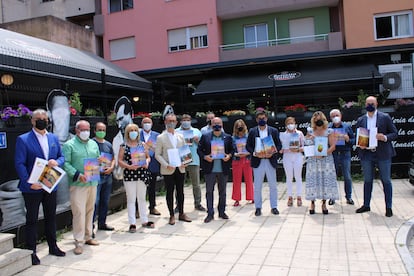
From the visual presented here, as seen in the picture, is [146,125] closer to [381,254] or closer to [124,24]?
[381,254]

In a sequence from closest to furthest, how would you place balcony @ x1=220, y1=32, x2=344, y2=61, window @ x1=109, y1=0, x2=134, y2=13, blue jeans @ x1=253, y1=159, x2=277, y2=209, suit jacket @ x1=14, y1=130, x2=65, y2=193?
1. suit jacket @ x1=14, y1=130, x2=65, y2=193
2. blue jeans @ x1=253, y1=159, x2=277, y2=209
3. balcony @ x1=220, y1=32, x2=344, y2=61
4. window @ x1=109, y1=0, x2=134, y2=13

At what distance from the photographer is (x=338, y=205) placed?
8.12 meters

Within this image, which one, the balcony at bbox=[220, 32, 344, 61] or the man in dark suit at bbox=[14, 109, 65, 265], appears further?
the balcony at bbox=[220, 32, 344, 61]

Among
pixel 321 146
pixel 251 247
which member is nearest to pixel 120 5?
pixel 321 146

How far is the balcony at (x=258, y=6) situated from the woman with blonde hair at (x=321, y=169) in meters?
14.0

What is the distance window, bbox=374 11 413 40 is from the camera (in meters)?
18.4

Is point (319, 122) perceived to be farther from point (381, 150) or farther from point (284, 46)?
point (284, 46)

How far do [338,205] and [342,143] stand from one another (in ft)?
4.48

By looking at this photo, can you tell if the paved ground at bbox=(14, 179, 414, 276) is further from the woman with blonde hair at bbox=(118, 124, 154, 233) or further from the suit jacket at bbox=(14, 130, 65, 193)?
the suit jacket at bbox=(14, 130, 65, 193)

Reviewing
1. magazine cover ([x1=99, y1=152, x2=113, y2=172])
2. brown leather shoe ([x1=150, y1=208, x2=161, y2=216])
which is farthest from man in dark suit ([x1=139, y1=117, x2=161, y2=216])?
magazine cover ([x1=99, y1=152, x2=113, y2=172])

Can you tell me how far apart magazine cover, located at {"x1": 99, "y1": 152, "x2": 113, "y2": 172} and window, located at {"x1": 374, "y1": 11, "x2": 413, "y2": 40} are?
54.7 ft

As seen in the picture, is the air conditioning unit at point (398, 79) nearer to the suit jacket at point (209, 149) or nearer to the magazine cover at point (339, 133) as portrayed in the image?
the magazine cover at point (339, 133)

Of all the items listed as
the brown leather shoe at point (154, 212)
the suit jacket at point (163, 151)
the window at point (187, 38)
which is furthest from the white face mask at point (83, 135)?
the window at point (187, 38)

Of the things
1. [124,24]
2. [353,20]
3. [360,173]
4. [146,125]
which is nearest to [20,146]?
[146,125]
